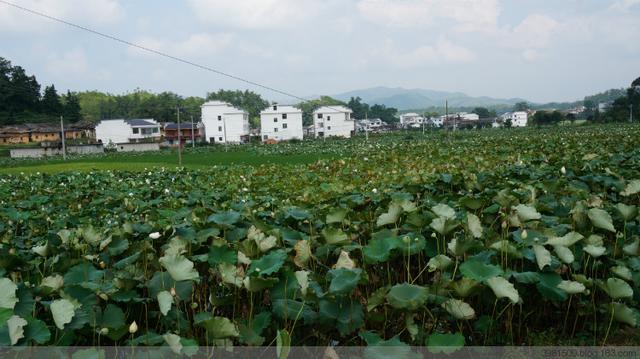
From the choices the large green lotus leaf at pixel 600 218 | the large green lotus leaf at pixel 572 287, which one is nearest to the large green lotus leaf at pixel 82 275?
the large green lotus leaf at pixel 572 287

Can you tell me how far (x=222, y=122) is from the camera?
71.9m

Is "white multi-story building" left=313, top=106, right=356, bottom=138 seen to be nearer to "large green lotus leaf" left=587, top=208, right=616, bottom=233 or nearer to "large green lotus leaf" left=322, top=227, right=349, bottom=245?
"large green lotus leaf" left=587, top=208, right=616, bottom=233

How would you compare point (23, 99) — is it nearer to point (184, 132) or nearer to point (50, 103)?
point (50, 103)

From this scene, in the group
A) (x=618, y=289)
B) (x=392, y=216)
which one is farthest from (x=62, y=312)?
(x=618, y=289)

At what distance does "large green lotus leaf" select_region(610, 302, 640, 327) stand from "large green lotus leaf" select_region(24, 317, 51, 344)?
2.48m

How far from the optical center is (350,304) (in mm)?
2359

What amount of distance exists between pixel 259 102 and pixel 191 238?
10914cm

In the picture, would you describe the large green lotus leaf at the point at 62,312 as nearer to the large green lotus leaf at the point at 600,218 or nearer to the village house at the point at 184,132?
the large green lotus leaf at the point at 600,218

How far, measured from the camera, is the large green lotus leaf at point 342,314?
2293mm

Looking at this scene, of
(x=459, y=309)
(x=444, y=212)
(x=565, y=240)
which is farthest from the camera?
(x=444, y=212)

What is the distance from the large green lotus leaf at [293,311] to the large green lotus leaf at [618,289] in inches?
55.5

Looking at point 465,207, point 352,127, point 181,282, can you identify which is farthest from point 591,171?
point 352,127

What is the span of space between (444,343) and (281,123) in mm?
71408

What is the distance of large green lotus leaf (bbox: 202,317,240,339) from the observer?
7.00ft
